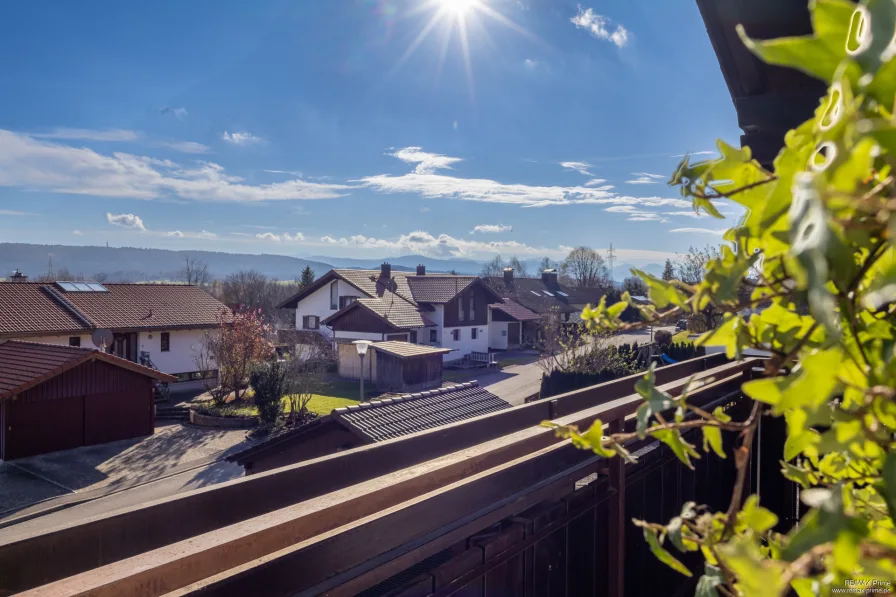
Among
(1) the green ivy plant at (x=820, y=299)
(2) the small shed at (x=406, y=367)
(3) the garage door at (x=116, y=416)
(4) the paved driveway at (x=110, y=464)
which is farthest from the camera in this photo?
(2) the small shed at (x=406, y=367)

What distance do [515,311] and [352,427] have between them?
28.4 meters

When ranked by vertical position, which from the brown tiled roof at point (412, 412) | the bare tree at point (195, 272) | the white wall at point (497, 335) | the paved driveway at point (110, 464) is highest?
the bare tree at point (195, 272)

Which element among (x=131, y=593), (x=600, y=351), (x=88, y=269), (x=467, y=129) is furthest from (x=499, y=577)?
(x=88, y=269)

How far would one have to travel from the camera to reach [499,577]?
136cm

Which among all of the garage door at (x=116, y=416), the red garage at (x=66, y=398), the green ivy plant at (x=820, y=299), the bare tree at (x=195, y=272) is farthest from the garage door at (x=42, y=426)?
the bare tree at (x=195, y=272)

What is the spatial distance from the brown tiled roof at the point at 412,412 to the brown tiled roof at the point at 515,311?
2488 centimetres

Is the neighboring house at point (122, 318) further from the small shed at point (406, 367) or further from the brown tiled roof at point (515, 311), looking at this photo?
the brown tiled roof at point (515, 311)

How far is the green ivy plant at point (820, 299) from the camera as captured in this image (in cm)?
33

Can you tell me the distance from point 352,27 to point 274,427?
29312 mm

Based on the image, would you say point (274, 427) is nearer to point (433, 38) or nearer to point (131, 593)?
point (131, 593)

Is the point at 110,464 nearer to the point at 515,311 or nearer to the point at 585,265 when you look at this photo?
the point at 515,311

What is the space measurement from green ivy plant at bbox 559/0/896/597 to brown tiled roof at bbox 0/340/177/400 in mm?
16836

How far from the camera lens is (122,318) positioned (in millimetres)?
21828

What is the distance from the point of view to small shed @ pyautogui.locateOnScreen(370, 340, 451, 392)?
21.6 meters
